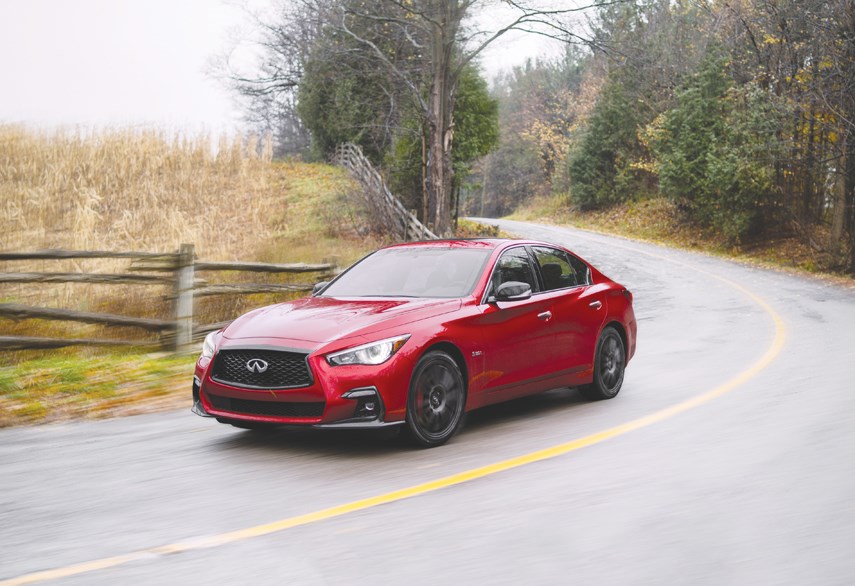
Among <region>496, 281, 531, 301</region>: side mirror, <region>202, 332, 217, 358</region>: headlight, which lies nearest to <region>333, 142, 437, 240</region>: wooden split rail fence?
<region>496, 281, 531, 301</region>: side mirror

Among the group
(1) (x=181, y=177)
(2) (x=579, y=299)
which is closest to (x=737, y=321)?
(2) (x=579, y=299)

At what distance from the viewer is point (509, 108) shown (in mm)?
91562

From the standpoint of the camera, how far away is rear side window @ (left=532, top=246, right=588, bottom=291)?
8.45 meters

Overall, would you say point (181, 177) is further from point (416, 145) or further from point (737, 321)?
point (737, 321)

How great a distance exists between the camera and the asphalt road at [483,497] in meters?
4.24

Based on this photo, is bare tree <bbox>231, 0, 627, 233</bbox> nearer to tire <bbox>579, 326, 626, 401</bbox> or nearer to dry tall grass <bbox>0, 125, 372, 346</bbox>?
dry tall grass <bbox>0, 125, 372, 346</bbox>

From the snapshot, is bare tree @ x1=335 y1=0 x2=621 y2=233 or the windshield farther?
bare tree @ x1=335 y1=0 x2=621 y2=233

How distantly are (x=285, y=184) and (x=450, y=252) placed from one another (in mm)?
26317

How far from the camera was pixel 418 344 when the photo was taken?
21.4 feet

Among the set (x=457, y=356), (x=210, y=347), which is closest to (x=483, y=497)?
(x=457, y=356)

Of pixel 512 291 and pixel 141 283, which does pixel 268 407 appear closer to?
pixel 512 291

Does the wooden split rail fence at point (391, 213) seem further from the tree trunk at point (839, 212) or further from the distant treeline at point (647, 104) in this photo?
the tree trunk at point (839, 212)

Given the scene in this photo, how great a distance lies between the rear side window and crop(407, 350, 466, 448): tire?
186 cm

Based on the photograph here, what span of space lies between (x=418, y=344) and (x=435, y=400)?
1.57 ft
